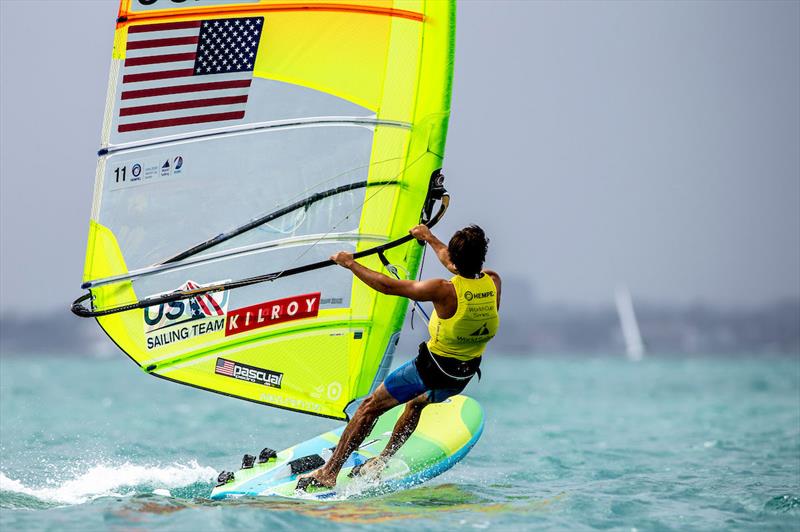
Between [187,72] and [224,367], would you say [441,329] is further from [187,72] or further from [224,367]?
[187,72]

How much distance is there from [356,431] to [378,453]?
0.70 metres

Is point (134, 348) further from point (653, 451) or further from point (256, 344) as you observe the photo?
point (653, 451)

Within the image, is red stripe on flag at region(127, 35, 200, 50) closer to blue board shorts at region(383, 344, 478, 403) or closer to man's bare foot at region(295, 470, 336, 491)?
blue board shorts at region(383, 344, 478, 403)

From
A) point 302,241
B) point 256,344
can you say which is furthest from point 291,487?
point 302,241

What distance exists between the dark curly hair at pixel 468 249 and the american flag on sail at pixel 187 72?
5.71 feet

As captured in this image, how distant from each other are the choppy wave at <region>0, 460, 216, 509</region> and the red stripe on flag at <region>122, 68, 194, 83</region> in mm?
2516

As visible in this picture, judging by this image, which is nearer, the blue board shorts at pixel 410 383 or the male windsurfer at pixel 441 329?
the male windsurfer at pixel 441 329

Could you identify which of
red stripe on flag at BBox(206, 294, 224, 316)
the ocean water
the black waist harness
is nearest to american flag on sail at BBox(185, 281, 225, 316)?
red stripe on flag at BBox(206, 294, 224, 316)

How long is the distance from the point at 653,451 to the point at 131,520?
6.75 meters

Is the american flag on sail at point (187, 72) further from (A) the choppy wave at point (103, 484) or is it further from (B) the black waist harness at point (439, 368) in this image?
(A) the choppy wave at point (103, 484)

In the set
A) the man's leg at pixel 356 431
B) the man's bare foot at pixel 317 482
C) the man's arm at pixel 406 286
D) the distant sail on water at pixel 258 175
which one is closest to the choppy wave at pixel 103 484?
the distant sail on water at pixel 258 175

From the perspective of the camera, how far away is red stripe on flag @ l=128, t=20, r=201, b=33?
6211mm

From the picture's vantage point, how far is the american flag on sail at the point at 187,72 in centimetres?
627

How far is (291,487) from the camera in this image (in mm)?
6148
